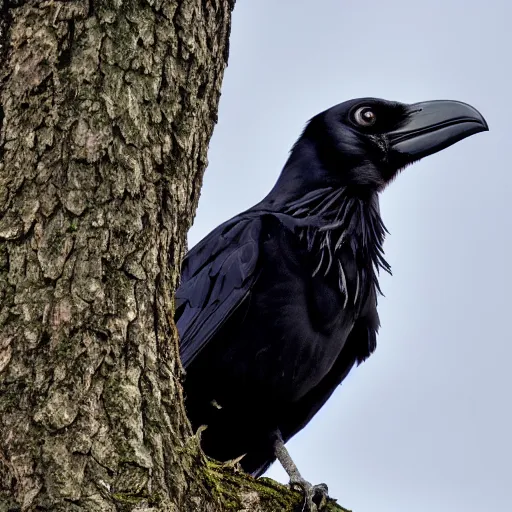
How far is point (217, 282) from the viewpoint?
5.48m

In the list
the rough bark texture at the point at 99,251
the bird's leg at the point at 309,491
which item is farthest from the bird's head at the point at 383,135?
the rough bark texture at the point at 99,251

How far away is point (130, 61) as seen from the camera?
357 cm

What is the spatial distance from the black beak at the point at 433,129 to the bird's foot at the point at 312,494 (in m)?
2.61

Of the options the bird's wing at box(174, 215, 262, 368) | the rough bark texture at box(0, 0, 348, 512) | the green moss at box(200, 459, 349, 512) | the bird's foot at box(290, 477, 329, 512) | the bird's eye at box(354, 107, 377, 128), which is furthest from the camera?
the bird's eye at box(354, 107, 377, 128)

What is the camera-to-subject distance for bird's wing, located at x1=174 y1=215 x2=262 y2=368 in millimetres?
5234

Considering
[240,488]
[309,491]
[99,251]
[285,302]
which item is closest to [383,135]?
[285,302]

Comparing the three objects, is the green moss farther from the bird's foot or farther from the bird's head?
the bird's head

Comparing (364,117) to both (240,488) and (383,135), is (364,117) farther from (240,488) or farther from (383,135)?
(240,488)

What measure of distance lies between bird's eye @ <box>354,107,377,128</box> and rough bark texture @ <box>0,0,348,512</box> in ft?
8.72

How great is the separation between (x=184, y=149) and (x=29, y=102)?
616mm

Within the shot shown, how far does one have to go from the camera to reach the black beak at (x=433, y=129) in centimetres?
623

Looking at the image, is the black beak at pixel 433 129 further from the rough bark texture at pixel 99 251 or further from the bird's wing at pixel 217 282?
the rough bark texture at pixel 99 251

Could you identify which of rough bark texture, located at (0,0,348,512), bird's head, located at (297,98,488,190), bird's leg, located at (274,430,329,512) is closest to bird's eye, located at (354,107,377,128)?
bird's head, located at (297,98,488,190)

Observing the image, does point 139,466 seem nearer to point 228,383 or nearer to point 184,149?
point 184,149
